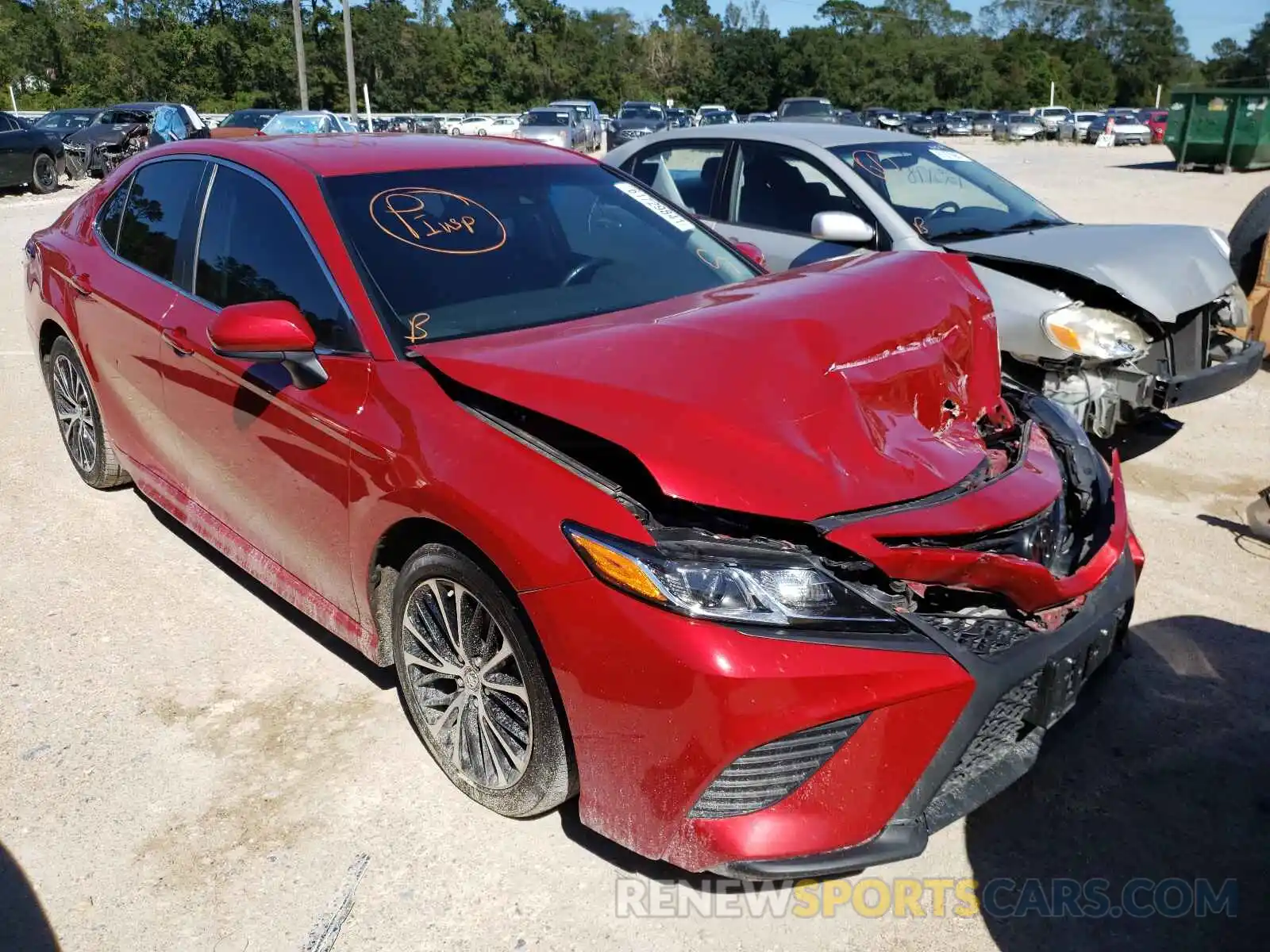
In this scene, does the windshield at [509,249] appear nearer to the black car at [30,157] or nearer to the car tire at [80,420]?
the car tire at [80,420]

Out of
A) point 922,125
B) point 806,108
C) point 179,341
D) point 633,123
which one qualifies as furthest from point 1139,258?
point 922,125

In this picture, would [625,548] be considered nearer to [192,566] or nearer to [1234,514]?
[192,566]

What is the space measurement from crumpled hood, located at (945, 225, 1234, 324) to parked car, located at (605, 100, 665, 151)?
28578 mm

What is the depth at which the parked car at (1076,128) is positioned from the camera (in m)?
46.3

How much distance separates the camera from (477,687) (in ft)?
8.89

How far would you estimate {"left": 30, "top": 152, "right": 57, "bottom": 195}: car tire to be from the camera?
20.5 meters

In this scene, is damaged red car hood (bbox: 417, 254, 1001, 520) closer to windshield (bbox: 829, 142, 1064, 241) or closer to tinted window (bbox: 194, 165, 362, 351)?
tinted window (bbox: 194, 165, 362, 351)

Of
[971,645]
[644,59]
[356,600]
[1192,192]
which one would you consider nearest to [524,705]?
[356,600]

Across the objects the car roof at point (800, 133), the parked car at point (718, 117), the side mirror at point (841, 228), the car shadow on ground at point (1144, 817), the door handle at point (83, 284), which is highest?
the car roof at point (800, 133)

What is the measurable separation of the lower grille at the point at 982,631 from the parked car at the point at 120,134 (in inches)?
934

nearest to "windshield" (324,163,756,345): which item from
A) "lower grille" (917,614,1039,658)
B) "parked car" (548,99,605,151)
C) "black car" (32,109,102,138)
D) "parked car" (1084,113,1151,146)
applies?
"lower grille" (917,614,1039,658)

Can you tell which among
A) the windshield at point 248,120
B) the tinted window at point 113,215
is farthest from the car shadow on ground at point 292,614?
the windshield at point 248,120

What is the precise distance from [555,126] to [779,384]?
31.2 m

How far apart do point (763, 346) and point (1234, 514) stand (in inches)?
127
